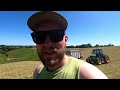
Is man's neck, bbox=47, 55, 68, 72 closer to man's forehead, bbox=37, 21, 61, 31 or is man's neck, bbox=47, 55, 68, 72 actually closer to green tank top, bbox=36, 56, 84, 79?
green tank top, bbox=36, 56, 84, 79

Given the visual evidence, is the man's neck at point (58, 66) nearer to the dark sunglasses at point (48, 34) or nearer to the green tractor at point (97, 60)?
the dark sunglasses at point (48, 34)

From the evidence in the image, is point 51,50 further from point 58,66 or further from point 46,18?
point 46,18

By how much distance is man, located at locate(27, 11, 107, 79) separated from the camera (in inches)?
79.6

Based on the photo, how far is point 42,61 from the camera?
2.11 meters

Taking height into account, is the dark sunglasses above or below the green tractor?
above

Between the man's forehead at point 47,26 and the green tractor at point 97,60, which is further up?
the man's forehead at point 47,26

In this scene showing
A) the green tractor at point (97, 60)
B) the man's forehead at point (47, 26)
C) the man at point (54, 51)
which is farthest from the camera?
the green tractor at point (97, 60)

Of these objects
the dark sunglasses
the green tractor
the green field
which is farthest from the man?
the green tractor

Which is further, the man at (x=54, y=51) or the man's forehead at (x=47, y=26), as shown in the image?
the man's forehead at (x=47, y=26)

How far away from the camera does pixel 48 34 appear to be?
2.22 meters

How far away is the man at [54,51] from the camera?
202 centimetres

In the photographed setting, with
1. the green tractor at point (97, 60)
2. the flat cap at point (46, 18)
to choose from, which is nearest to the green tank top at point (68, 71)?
the flat cap at point (46, 18)

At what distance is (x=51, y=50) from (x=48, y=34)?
15 centimetres
